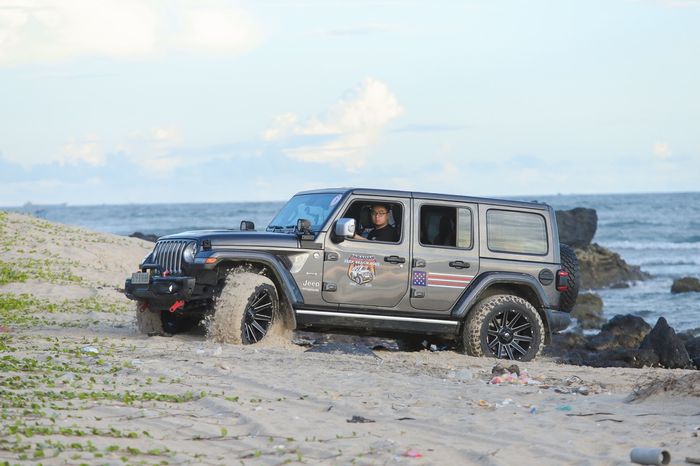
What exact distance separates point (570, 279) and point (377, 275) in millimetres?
2407

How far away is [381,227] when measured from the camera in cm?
1193

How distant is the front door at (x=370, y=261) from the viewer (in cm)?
1165

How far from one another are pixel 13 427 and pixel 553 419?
3758 millimetres

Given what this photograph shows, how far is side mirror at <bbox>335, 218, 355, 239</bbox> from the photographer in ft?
37.3

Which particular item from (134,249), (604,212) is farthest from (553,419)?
(604,212)

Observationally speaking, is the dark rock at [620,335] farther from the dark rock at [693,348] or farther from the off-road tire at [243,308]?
the off-road tire at [243,308]

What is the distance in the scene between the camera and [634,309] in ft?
91.8

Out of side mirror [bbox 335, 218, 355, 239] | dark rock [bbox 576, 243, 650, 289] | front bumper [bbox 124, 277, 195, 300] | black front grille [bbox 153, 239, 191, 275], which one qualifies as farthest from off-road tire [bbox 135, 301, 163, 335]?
dark rock [bbox 576, 243, 650, 289]

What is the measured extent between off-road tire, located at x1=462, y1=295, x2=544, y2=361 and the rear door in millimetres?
332

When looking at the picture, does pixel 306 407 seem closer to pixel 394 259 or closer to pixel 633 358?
pixel 394 259

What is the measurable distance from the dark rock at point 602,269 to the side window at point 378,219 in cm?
2335

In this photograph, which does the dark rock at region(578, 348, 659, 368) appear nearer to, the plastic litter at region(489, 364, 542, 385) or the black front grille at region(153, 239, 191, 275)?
the plastic litter at region(489, 364, 542, 385)

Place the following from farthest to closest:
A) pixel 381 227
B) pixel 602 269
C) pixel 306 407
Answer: pixel 602 269
pixel 381 227
pixel 306 407

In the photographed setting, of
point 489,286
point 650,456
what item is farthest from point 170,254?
point 650,456
